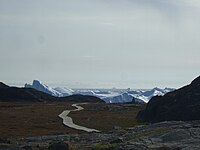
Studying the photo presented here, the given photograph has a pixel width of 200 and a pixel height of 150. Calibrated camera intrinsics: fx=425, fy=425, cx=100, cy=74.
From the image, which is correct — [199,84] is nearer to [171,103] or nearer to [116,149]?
[171,103]

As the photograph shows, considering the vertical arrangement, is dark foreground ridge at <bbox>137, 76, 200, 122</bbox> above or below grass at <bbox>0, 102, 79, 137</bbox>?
above

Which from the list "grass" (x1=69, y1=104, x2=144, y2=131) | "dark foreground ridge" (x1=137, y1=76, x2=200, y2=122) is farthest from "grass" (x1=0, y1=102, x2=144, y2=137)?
"dark foreground ridge" (x1=137, y1=76, x2=200, y2=122)

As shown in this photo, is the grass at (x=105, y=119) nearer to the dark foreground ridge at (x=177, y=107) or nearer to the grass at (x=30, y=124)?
the dark foreground ridge at (x=177, y=107)

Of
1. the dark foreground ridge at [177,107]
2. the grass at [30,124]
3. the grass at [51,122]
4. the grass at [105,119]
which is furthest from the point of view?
the dark foreground ridge at [177,107]

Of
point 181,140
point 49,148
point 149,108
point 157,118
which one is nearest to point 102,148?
point 49,148

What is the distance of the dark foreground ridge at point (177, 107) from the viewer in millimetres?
91938

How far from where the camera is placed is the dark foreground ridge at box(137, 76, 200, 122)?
91938mm

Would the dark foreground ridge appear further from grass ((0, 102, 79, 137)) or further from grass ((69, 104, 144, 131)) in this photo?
grass ((0, 102, 79, 137))

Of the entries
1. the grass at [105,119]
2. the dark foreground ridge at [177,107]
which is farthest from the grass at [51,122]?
the dark foreground ridge at [177,107]

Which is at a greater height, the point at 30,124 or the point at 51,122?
the point at 51,122

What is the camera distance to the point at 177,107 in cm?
9744

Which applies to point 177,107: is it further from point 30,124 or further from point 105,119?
point 30,124

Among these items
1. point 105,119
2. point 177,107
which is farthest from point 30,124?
point 177,107

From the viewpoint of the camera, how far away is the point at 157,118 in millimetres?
98438
